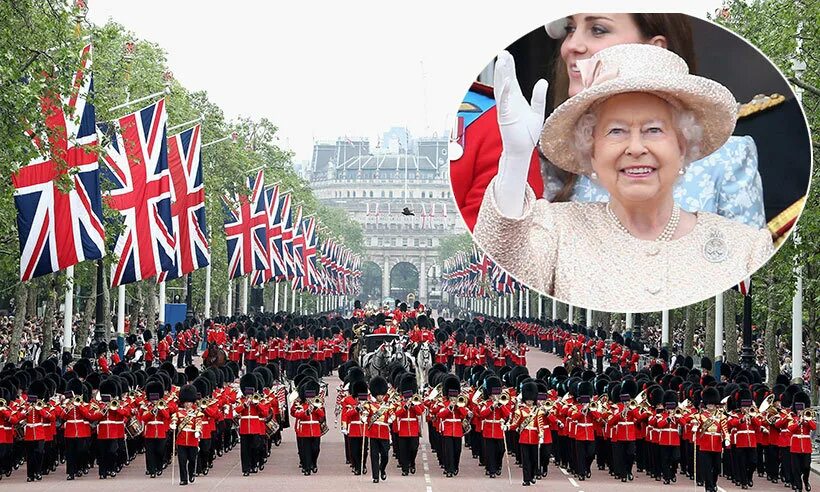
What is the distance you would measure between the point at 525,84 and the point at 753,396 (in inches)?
602

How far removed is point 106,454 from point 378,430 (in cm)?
416

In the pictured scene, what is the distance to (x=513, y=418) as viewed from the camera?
2302cm

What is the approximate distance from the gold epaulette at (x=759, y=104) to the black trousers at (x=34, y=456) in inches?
571

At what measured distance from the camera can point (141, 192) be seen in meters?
32.5

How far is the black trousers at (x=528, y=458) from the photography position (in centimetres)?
2209

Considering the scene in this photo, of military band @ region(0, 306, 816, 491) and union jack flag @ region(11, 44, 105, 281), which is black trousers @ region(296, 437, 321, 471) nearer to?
military band @ region(0, 306, 816, 491)

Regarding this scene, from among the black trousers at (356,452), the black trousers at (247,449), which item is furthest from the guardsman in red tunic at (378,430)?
the black trousers at (247,449)

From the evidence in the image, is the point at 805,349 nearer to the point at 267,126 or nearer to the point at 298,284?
the point at 298,284

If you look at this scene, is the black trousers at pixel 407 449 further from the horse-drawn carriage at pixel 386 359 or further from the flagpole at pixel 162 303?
the flagpole at pixel 162 303

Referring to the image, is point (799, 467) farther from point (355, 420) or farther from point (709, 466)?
point (355, 420)

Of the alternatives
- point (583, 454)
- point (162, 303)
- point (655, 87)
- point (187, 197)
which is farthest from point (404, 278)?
point (655, 87)

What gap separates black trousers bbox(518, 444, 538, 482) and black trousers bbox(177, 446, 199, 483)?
4.86 metres

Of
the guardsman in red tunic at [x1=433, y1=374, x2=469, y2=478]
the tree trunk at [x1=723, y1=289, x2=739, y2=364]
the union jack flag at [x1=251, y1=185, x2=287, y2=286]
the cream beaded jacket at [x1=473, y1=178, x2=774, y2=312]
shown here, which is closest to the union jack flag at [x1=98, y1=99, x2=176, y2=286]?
the guardsman in red tunic at [x1=433, y1=374, x2=469, y2=478]

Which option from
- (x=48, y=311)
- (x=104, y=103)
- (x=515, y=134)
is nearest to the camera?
(x=515, y=134)
